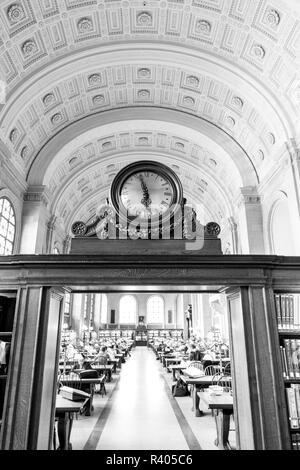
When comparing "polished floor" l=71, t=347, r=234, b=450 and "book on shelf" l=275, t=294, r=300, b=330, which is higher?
"book on shelf" l=275, t=294, r=300, b=330

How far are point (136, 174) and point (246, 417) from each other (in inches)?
117

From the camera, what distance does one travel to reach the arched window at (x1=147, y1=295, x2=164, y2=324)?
42844 millimetres

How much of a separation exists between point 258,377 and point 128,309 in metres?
41.4

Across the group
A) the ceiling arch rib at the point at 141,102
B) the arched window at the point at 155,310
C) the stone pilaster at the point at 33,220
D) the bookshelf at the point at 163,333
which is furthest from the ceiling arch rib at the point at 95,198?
the arched window at the point at 155,310

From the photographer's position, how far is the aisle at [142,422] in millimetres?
4832

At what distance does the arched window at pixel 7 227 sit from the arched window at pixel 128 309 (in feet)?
103

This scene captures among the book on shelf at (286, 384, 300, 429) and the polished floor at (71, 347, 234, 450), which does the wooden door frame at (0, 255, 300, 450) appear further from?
the polished floor at (71, 347, 234, 450)

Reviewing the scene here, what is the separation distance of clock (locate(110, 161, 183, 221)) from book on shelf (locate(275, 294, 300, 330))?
157 cm

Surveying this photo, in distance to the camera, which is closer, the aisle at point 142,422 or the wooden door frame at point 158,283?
the wooden door frame at point 158,283

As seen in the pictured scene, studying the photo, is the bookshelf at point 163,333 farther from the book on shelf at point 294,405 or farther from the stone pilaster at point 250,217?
the book on shelf at point 294,405

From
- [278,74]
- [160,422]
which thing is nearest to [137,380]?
[160,422]

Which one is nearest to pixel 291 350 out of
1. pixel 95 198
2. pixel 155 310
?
pixel 95 198

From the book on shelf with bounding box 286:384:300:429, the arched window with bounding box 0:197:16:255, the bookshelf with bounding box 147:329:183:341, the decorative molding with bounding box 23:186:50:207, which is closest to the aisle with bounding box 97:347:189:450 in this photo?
the book on shelf with bounding box 286:384:300:429

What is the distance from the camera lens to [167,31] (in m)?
11.7
